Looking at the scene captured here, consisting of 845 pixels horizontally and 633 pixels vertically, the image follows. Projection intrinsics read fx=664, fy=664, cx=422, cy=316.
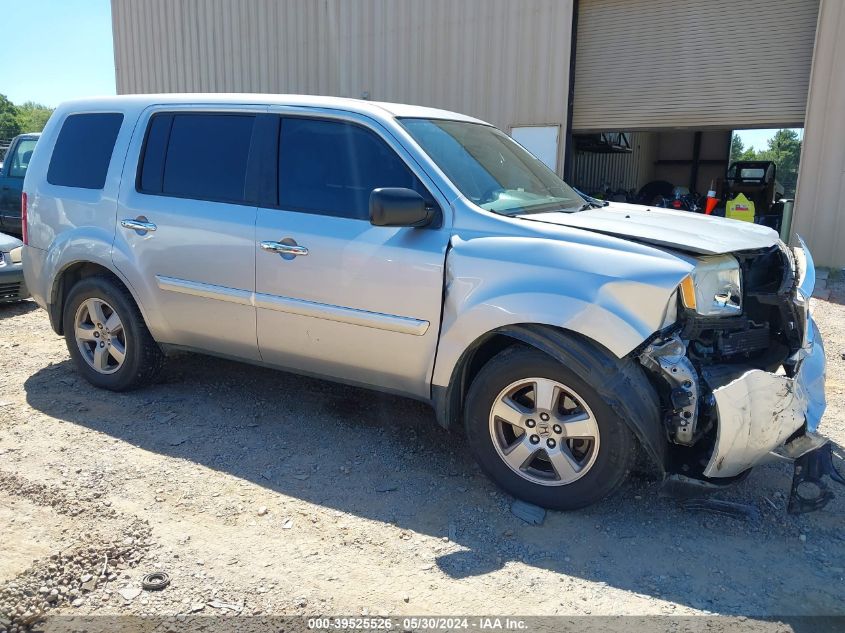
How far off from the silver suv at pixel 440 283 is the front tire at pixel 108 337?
0.02m

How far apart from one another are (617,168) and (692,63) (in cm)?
993

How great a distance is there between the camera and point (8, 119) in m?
79.8

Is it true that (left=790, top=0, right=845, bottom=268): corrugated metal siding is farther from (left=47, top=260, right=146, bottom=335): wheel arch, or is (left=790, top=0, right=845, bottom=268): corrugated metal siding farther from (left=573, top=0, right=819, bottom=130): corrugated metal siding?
(left=47, top=260, right=146, bottom=335): wheel arch

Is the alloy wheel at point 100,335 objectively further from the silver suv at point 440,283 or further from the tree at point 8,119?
the tree at point 8,119

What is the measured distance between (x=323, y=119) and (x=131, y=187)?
1460mm

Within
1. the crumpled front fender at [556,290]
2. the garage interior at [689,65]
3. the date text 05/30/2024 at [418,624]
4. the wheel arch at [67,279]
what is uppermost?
the garage interior at [689,65]

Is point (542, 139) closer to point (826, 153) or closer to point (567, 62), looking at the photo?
point (567, 62)

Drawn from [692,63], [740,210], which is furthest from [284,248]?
[740,210]

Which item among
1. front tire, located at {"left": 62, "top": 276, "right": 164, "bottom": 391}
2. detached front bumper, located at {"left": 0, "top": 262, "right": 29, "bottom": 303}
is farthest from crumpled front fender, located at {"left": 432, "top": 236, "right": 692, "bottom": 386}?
detached front bumper, located at {"left": 0, "top": 262, "right": 29, "bottom": 303}

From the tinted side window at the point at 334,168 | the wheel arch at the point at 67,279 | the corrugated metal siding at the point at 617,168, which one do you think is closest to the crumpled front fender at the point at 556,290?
the tinted side window at the point at 334,168

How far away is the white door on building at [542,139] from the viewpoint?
1219 centimetres

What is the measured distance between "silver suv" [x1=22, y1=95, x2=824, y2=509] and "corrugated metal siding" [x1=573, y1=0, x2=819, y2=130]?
8.21 meters

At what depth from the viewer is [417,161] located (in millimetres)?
3492

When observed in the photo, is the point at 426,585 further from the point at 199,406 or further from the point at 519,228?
the point at 199,406
